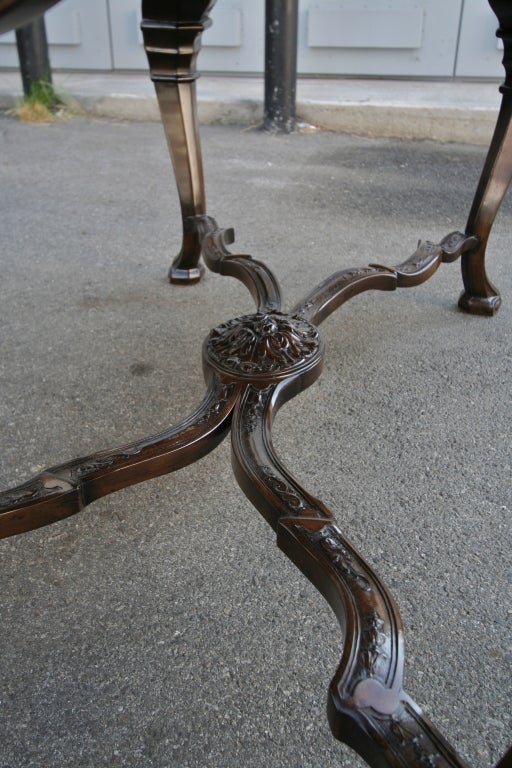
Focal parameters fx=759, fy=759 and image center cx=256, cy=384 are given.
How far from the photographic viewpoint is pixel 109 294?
5.20 ft

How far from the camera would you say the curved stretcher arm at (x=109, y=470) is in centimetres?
74

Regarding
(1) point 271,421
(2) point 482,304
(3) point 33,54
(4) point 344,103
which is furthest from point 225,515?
(3) point 33,54

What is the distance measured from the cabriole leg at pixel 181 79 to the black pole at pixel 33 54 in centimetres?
215

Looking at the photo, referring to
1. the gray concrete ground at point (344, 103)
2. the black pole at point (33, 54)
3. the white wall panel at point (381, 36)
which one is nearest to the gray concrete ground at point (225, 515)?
the gray concrete ground at point (344, 103)

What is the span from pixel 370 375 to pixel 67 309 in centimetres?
63

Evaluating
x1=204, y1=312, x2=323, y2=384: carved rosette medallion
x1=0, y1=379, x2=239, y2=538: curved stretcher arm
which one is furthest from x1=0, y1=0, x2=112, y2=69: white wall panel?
x1=0, y1=379, x2=239, y2=538: curved stretcher arm

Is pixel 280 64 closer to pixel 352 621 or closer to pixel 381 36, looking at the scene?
pixel 381 36

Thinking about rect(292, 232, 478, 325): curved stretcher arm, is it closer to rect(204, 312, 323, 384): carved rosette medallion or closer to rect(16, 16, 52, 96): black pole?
rect(204, 312, 323, 384): carved rosette medallion

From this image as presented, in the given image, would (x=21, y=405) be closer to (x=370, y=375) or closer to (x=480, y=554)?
(x=370, y=375)

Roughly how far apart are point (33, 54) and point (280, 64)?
1125 millimetres

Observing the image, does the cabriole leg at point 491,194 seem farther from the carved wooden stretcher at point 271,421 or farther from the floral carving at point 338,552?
the floral carving at point 338,552

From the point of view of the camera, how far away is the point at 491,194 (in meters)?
1.39

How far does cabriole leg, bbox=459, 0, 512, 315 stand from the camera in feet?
4.04

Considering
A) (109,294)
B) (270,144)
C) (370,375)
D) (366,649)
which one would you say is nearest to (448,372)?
(370,375)
